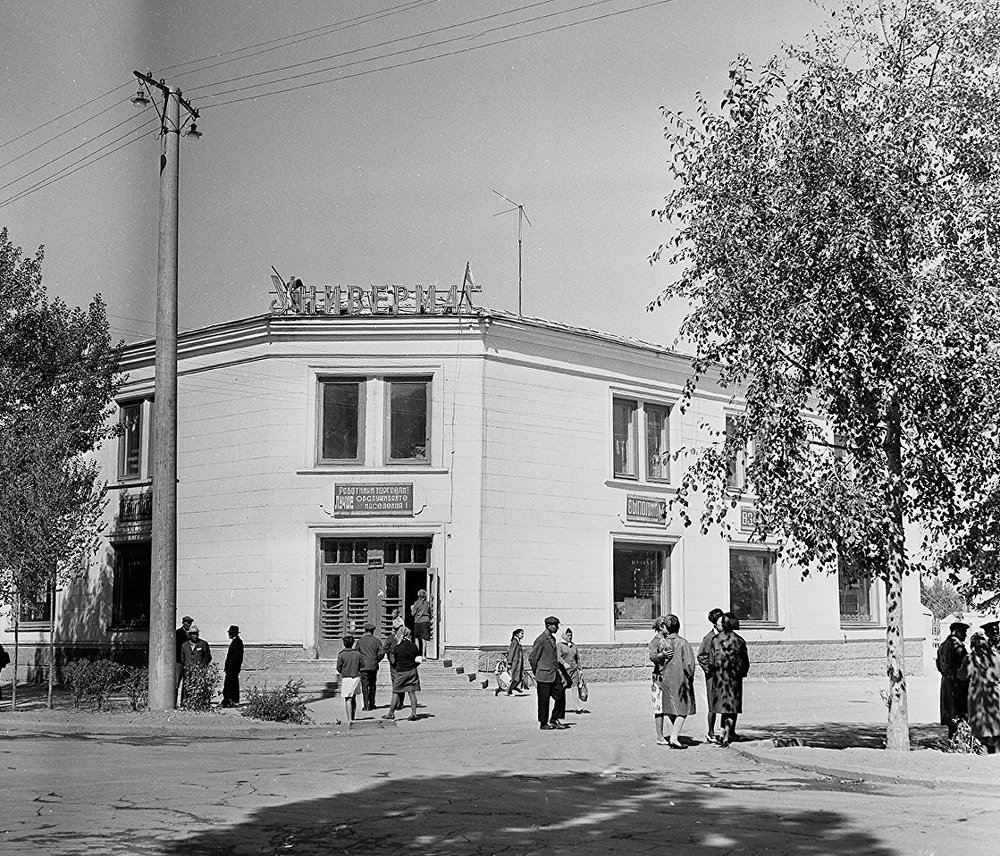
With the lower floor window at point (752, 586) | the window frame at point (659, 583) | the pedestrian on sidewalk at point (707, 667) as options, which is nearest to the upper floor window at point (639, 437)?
the window frame at point (659, 583)

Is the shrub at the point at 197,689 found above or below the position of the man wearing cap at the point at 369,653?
below

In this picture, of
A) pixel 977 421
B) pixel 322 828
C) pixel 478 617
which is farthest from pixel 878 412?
pixel 478 617

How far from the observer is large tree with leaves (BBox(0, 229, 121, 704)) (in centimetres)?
2352

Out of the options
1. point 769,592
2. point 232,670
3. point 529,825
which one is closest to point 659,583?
point 769,592

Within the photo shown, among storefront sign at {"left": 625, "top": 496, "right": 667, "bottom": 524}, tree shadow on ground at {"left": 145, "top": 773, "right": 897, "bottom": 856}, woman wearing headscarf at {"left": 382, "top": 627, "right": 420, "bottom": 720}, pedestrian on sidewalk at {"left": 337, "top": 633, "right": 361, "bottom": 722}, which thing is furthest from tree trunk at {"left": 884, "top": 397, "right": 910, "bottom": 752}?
storefront sign at {"left": 625, "top": 496, "right": 667, "bottom": 524}

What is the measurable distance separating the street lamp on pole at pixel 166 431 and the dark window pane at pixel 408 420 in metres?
9.44

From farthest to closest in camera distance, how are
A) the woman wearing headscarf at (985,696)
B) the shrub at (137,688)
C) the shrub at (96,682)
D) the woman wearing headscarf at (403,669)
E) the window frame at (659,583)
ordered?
1. the window frame at (659,583)
2. the shrub at (96,682)
3. the shrub at (137,688)
4. the woman wearing headscarf at (403,669)
5. the woman wearing headscarf at (985,696)

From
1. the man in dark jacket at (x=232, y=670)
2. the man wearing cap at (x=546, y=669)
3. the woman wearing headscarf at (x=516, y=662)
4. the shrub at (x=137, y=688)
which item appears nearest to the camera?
the man wearing cap at (x=546, y=669)

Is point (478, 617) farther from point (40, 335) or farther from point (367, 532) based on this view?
point (40, 335)

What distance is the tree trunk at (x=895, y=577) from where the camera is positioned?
1522 centimetres

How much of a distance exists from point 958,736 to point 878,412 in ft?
14.4

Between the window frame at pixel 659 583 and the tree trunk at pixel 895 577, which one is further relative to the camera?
the window frame at pixel 659 583

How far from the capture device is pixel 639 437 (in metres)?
33.9

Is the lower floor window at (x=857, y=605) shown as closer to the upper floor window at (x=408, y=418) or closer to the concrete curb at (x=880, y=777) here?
the upper floor window at (x=408, y=418)
